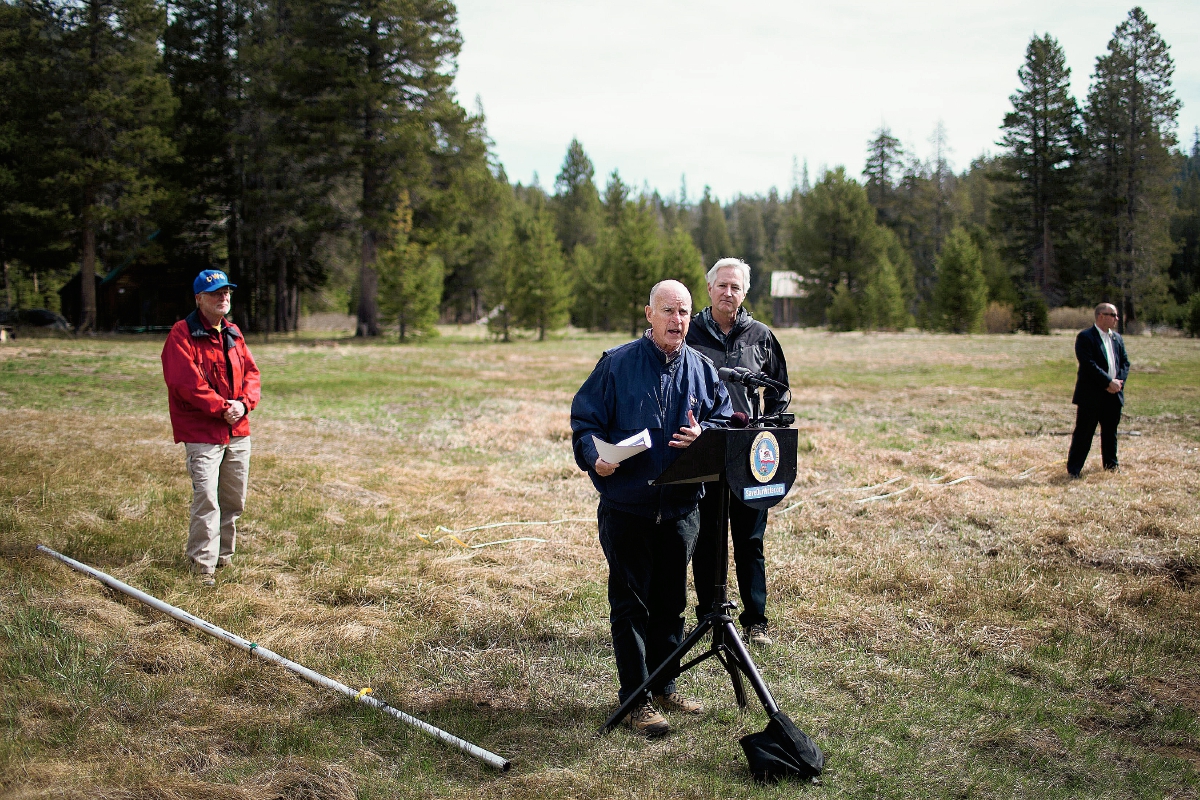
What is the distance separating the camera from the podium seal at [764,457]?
3.66 meters

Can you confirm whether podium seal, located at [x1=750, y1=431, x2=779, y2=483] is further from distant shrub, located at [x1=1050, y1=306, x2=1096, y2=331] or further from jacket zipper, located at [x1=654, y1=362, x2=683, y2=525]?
distant shrub, located at [x1=1050, y1=306, x2=1096, y2=331]

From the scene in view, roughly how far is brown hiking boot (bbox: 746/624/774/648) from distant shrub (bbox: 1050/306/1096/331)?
4942cm

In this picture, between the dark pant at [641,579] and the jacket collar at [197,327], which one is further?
the jacket collar at [197,327]

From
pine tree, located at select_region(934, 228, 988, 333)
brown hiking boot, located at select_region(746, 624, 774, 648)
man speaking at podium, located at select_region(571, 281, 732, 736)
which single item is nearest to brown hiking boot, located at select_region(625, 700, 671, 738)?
man speaking at podium, located at select_region(571, 281, 732, 736)

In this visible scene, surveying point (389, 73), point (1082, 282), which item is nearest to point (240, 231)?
point (389, 73)

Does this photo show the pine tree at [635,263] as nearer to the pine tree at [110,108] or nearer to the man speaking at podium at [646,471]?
the pine tree at [110,108]

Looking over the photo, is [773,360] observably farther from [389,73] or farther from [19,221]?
[19,221]

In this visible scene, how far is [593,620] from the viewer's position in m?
5.26

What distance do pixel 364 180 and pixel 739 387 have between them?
3317 cm

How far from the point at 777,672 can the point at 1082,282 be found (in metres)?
52.5

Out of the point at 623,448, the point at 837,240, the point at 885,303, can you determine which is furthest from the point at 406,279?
the point at 837,240

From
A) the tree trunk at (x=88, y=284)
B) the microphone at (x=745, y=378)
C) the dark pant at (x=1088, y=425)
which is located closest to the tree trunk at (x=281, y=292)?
the tree trunk at (x=88, y=284)

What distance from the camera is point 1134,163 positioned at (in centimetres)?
4566

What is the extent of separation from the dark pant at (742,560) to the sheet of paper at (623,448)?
1.06m
